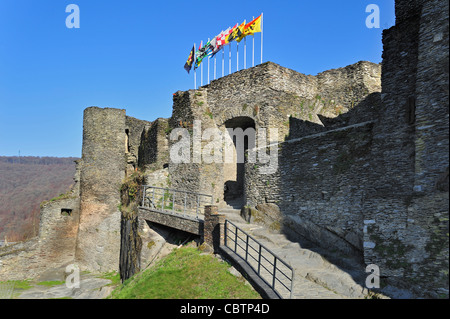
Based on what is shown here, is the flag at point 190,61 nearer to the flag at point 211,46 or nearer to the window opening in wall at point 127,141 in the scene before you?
the flag at point 211,46

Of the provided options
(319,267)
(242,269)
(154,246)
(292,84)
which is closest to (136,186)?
(154,246)

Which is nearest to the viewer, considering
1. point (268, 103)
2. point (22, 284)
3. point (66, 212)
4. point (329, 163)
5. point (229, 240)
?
point (329, 163)

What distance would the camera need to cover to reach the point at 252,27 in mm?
17703

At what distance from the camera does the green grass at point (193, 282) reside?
945 cm

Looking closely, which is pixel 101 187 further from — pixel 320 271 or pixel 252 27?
pixel 320 271

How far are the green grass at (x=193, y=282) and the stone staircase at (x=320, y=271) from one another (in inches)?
51.5

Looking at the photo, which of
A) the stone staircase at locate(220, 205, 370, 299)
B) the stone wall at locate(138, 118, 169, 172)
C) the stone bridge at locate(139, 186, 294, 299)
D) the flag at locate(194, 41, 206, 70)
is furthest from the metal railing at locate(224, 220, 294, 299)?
the flag at locate(194, 41, 206, 70)

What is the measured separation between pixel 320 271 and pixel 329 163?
344 cm

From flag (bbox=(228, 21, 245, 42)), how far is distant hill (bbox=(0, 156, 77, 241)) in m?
44.6

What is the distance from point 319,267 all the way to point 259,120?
8.05 meters

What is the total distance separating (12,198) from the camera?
79.1 meters

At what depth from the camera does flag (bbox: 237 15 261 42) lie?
1748 centimetres

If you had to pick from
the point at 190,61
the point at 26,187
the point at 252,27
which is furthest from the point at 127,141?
the point at 26,187
